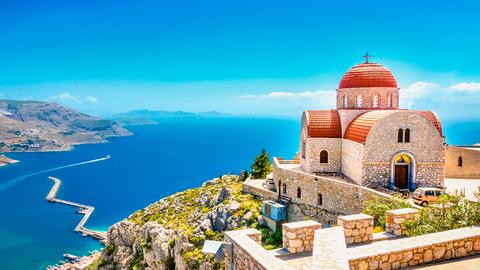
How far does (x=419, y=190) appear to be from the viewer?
19.8 metres

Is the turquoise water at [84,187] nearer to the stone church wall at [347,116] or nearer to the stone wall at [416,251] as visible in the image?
the stone church wall at [347,116]

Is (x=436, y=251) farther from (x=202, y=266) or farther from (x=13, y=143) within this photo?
(x=13, y=143)

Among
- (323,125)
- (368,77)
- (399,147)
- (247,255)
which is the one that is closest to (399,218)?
(247,255)

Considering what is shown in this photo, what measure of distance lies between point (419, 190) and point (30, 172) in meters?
130

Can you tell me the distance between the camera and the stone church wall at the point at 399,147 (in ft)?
76.0

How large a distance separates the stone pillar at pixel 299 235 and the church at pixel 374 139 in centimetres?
1613

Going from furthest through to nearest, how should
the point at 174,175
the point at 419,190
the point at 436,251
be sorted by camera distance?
the point at 174,175 → the point at 419,190 → the point at 436,251

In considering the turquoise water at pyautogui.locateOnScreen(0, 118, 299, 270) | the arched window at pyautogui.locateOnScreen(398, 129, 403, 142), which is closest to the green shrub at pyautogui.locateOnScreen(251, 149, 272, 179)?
the arched window at pyautogui.locateOnScreen(398, 129, 403, 142)

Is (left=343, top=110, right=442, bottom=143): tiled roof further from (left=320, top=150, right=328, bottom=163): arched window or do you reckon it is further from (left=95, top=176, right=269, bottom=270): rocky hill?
(left=95, top=176, right=269, bottom=270): rocky hill

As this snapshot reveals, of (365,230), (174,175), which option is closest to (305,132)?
(365,230)

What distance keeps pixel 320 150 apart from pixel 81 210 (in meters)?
68.6

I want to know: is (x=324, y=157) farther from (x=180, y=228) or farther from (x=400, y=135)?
(x=180, y=228)

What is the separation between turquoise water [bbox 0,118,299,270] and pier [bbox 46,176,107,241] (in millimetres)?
1130

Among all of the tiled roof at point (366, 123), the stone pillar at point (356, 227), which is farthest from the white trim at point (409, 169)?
the stone pillar at point (356, 227)
